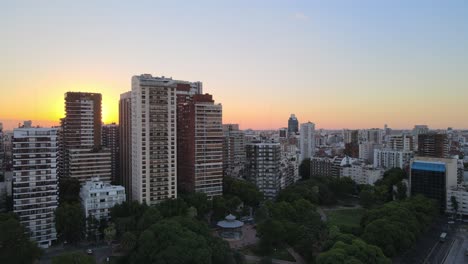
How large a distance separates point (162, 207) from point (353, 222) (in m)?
25.1

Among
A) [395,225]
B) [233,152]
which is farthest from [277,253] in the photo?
[233,152]

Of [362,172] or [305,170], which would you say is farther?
[305,170]

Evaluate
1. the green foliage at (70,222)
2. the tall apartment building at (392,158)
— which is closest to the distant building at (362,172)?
the tall apartment building at (392,158)

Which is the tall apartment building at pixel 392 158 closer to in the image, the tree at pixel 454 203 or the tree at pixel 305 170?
the tree at pixel 305 170

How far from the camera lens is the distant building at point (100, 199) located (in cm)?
3975

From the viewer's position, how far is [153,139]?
4462cm

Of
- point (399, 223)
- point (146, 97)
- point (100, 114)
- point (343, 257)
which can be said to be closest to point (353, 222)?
point (399, 223)

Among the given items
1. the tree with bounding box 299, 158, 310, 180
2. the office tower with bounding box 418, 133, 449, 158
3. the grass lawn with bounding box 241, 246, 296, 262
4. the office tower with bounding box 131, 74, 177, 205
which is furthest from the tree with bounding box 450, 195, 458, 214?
the office tower with bounding box 131, 74, 177, 205

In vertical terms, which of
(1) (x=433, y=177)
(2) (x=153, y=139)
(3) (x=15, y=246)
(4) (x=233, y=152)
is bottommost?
(3) (x=15, y=246)

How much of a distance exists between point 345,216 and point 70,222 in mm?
35553

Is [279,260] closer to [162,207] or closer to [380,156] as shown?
[162,207]

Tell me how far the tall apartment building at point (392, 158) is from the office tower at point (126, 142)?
2171 inches

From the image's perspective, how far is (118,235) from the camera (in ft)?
122

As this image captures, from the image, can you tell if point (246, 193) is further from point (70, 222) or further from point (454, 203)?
point (454, 203)
